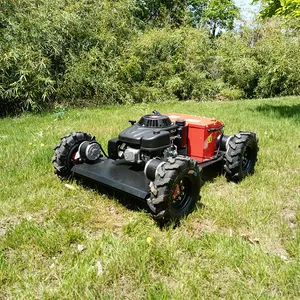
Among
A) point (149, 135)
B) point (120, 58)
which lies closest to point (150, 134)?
point (149, 135)

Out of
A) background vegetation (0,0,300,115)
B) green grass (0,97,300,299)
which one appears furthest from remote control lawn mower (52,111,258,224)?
background vegetation (0,0,300,115)

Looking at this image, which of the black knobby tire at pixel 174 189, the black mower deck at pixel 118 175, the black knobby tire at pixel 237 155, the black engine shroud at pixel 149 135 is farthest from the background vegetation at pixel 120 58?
the black knobby tire at pixel 174 189

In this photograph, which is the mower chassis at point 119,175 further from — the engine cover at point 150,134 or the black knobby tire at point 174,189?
the engine cover at point 150,134

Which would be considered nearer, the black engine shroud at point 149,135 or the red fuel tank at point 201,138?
the black engine shroud at point 149,135

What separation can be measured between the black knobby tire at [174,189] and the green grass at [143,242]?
14 centimetres

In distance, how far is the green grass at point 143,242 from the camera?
1858 millimetres

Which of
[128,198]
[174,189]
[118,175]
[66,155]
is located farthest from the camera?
[66,155]

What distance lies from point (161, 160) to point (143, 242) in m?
0.76

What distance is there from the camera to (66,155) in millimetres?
3156

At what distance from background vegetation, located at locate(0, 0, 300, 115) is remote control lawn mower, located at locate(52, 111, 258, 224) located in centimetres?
507

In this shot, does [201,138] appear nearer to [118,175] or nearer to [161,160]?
[161,160]

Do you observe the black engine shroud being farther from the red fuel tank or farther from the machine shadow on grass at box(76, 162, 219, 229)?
the machine shadow on grass at box(76, 162, 219, 229)

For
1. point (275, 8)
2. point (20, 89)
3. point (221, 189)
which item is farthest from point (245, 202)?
point (20, 89)

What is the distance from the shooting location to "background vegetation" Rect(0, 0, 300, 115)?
7.88m
